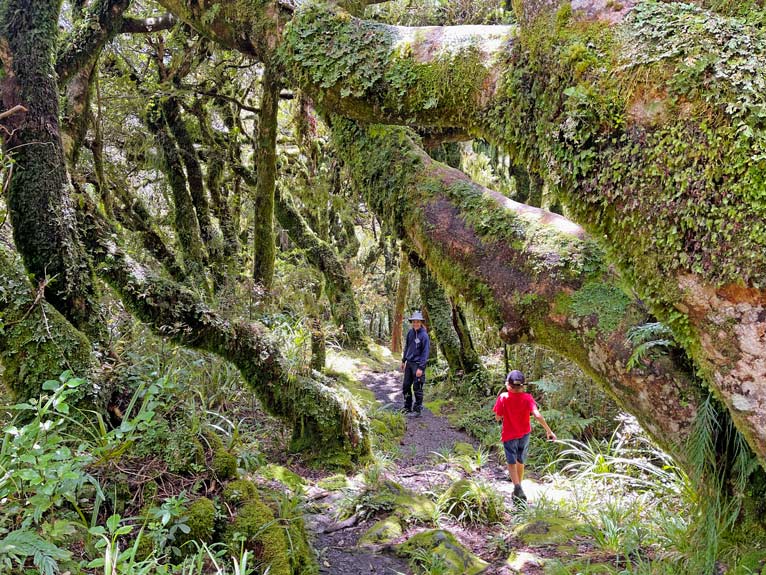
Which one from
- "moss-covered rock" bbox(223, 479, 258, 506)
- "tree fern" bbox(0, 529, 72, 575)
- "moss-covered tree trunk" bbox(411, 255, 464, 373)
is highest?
"tree fern" bbox(0, 529, 72, 575)

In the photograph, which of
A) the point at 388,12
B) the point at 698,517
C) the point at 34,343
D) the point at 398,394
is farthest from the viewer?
the point at 398,394

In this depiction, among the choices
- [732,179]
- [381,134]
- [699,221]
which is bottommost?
[699,221]

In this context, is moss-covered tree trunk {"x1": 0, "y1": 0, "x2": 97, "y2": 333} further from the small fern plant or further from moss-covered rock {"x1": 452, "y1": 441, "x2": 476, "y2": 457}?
moss-covered rock {"x1": 452, "y1": 441, "x2": 476, "y2": 457}

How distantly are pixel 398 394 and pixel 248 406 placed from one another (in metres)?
4.91

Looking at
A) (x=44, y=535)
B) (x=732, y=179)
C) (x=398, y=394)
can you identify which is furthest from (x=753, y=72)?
(x=398, y=394)

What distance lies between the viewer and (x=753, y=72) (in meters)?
1.67

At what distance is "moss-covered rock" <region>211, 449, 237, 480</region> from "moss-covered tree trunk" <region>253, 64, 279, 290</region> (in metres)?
4.67

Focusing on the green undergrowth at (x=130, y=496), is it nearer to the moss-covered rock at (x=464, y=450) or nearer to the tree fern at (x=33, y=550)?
the tree fern at (x=33, y=550)

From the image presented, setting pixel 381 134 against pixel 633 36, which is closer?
pixel 633 36

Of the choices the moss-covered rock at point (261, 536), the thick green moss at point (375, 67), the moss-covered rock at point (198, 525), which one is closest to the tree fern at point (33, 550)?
the moss-covered rock at point (198, 525)

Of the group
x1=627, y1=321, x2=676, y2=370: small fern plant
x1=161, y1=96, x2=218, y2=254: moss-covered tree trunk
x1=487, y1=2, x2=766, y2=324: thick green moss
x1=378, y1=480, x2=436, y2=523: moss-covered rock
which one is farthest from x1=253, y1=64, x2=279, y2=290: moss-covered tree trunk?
x1=627, y1=321, x2=676, y2=370: small fern plant

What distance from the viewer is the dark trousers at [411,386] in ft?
30.1

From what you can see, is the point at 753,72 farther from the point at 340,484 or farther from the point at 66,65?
the point at 66,65

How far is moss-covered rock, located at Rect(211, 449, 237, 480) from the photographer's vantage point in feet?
11.9
